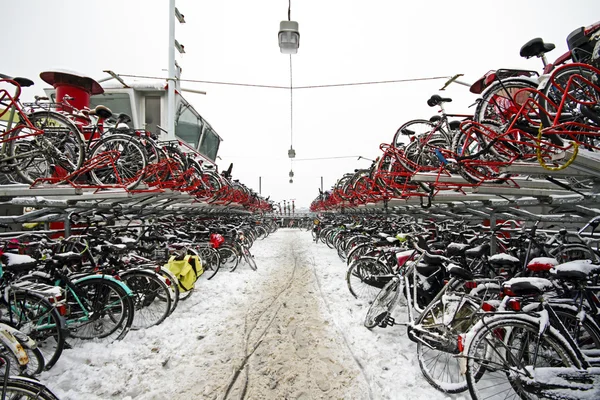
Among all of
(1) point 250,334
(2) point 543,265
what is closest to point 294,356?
(1) point 250,334

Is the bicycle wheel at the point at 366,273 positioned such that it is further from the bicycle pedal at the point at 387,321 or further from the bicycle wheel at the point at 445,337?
the bicycle wheel at the point at 445,337

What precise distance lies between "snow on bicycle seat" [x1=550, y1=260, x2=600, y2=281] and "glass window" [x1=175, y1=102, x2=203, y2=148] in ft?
36.9

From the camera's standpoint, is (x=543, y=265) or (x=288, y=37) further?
(x=288, y=37)

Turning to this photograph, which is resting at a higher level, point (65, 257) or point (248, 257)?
point (65, 257)

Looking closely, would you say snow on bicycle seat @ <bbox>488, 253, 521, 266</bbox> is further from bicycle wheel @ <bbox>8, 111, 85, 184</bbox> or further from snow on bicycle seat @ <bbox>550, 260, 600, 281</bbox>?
bicycle wheel @ <bbox>8, 111, 85, 184</bbox>

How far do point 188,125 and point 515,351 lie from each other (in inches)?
466

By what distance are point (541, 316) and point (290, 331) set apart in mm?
3026

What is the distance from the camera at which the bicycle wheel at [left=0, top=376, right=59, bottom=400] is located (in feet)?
5.60

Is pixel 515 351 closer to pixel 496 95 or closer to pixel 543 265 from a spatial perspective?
pixel 543 265

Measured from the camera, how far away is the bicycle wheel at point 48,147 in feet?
13.4

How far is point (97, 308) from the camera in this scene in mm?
3811

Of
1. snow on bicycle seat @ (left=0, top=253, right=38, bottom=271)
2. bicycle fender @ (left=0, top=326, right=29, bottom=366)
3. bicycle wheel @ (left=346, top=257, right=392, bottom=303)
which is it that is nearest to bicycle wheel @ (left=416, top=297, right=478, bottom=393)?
bicycle wheel @ (left=346, top=257, right=392, bottom=303)

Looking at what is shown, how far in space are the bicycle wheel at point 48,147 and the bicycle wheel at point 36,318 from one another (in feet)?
5.63

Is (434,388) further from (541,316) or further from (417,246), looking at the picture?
(417,246)
